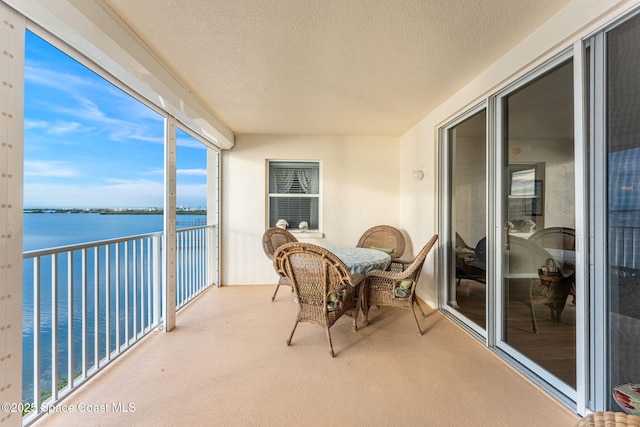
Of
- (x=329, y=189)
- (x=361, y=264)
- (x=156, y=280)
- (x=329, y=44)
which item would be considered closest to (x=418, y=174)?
(x=329, y=189)

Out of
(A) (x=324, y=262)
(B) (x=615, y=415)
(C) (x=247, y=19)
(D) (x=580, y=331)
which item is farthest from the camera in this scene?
(A) (x=324, y=262)

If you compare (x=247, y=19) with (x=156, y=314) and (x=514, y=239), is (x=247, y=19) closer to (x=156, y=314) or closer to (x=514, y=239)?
(x=514, y=239)

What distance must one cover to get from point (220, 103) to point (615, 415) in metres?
3.68

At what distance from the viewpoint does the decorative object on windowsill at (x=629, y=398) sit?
109cm

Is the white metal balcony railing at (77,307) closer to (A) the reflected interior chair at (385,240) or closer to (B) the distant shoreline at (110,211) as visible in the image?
(B) the distant shoreline at (110,211)

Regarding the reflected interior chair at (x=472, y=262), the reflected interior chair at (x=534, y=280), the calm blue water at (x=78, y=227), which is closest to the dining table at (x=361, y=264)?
the reflected interior chair at (x=472, y=262)

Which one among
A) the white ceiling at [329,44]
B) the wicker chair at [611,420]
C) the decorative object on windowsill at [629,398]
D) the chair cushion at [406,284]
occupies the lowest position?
the decorative object on windowsill at [629,398]

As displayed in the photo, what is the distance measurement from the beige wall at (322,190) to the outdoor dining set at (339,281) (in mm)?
1188

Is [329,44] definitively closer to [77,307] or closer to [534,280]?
[534,280]

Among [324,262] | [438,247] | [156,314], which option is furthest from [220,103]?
[438,247]

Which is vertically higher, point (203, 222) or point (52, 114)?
point (52, 114)

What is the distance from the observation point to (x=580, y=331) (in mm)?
1497

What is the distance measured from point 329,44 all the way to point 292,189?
2719mm

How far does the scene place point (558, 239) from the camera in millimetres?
1713
